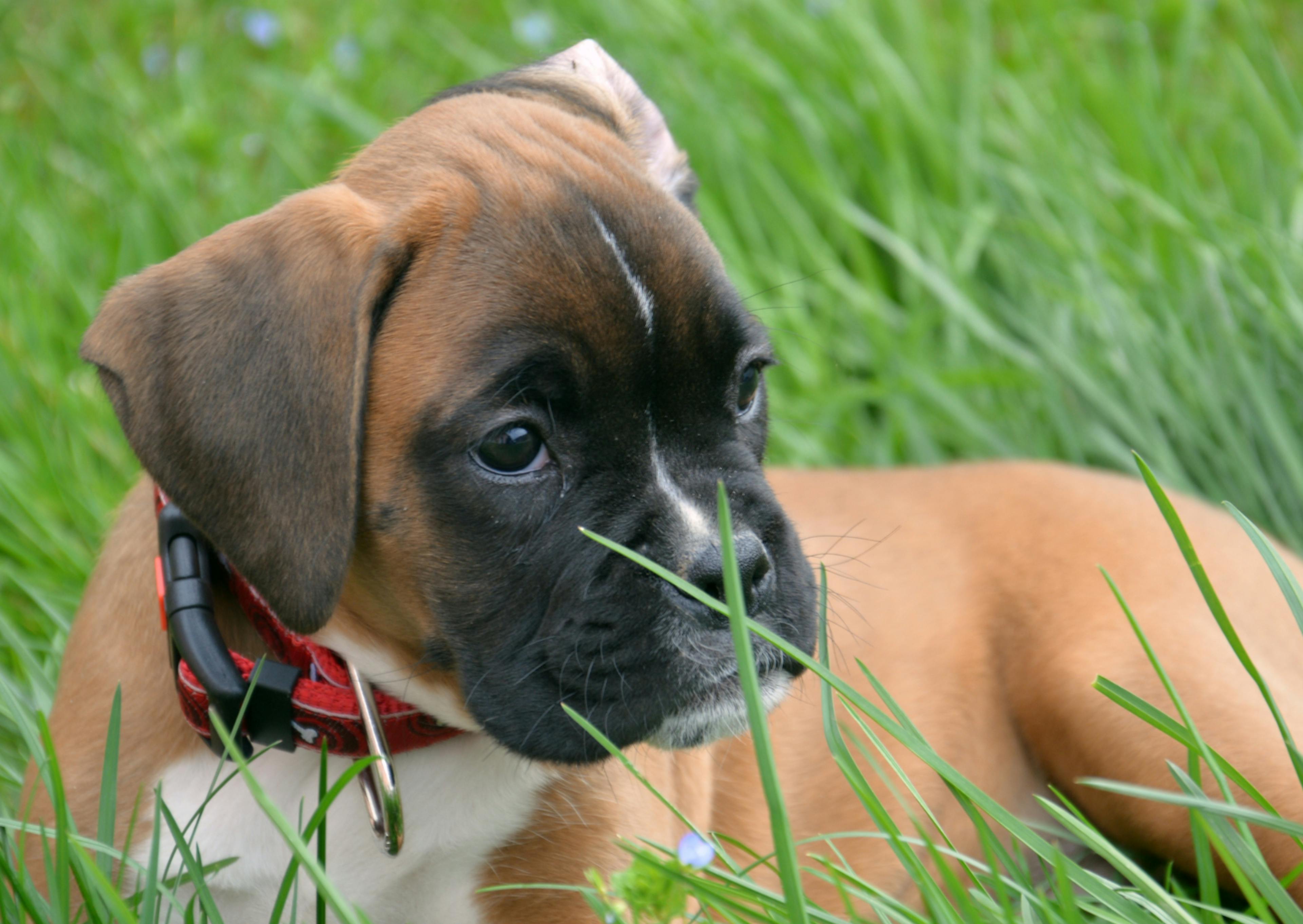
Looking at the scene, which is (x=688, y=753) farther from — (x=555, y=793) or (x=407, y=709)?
(x=407, y=709)

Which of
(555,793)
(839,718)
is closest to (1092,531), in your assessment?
(839,718)

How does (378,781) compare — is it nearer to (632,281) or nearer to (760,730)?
(760,730)

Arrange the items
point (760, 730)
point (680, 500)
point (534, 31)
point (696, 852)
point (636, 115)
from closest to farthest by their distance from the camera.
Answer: point (760, 730), point (696, 852), point (680, 500), point (636, 115), point (534, 31)

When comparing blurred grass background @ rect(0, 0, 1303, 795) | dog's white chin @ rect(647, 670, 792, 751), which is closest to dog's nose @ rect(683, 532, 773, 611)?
dog's white chin @ rect(647, 670, 792, 751)

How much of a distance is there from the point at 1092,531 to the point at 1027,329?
61.4 inches

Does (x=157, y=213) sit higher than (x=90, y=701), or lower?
lower

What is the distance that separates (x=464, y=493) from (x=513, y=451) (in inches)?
4.6

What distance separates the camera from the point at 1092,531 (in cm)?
396

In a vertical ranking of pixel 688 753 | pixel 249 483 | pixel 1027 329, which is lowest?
pixel 1027 329

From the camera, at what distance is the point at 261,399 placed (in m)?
2.48

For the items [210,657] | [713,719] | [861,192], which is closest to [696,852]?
[713,719]

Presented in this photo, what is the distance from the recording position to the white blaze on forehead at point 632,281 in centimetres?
261

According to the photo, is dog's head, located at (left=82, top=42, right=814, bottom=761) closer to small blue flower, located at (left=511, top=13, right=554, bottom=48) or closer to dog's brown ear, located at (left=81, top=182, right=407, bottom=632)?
dog's brown ear, located at (left=81, top=182, right=407, bottom=632)

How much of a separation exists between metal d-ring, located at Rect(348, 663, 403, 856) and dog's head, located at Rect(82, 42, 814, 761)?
5.2 inches
